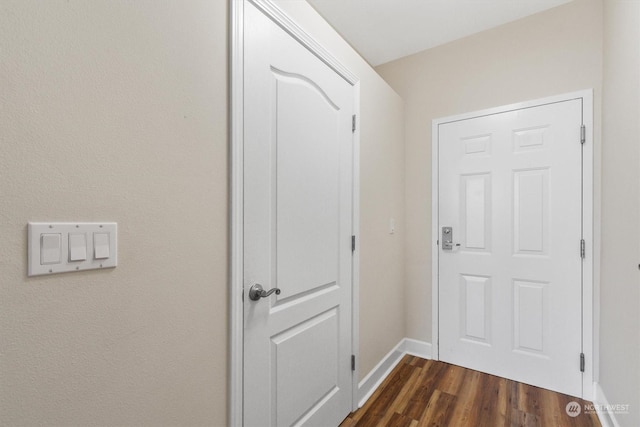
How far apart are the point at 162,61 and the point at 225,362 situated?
102 centimetres

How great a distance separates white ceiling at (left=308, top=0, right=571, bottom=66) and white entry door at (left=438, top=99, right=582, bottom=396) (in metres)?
0.70

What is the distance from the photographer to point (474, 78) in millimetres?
2311

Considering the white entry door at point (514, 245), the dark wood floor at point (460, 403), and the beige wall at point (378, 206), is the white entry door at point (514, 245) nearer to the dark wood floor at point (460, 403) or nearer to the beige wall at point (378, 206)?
the dark wood floor at point (460, 403)

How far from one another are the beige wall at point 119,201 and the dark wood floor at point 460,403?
1.21 meters

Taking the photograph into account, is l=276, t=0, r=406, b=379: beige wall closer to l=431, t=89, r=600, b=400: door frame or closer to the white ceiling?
the white ceiling

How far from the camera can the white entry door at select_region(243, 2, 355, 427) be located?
3.75 feet

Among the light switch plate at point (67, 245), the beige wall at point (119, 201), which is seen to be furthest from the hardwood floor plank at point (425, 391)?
the light switch plate at point (67, 245)

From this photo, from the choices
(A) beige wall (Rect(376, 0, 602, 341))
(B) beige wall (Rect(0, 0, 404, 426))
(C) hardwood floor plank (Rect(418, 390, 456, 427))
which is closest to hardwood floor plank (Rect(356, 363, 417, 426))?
(C) hardwood floor plank (Rect(418, 390, 456, 427))

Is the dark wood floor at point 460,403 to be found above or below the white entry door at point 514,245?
below

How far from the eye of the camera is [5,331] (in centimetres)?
60

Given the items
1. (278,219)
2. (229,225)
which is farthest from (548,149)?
(229,225)

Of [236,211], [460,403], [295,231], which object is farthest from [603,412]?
[236,211]

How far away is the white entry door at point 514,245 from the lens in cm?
194

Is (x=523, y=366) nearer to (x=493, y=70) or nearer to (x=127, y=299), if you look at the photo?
(x=493, y=70)
